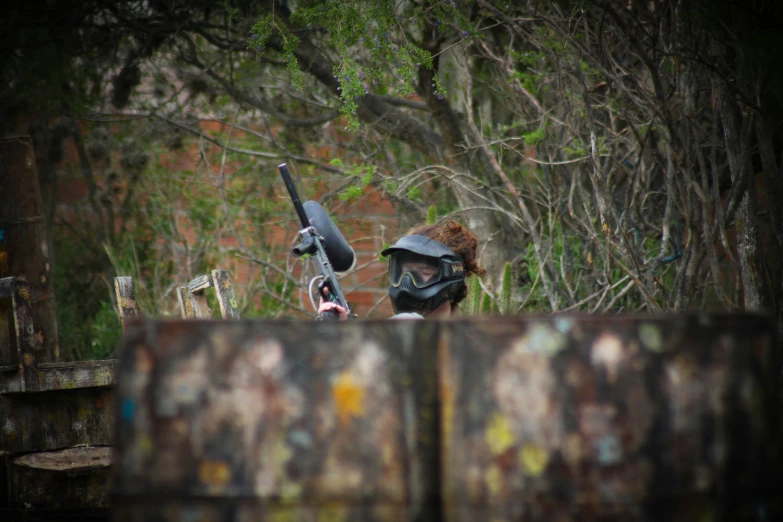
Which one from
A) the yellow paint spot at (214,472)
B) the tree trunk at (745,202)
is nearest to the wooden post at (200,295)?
the tree trunk at (745,202)

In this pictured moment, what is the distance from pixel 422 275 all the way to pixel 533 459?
9.04ft

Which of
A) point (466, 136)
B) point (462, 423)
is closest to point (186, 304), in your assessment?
point (466, 136)

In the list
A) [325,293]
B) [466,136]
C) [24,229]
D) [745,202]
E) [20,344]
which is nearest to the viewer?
[325,293]

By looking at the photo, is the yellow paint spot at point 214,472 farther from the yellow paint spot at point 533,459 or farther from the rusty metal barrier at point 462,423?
the yellow paint spot at point 533,459

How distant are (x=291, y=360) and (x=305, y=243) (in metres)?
2.08

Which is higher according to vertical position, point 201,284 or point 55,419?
point 201,284

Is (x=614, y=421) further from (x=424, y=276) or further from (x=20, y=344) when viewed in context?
(x=20, y=344)

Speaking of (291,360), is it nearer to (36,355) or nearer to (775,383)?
(775,383)

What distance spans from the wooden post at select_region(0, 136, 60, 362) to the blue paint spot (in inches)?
181

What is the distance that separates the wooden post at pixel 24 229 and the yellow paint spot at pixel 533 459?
16.5ft

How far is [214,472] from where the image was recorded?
1.64 meters

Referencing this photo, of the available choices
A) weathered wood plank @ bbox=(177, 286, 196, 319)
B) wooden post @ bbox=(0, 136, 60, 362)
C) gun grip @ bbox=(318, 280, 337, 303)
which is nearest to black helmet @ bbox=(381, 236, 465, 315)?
gun grip @ bbox=(318, 280, 337, 303)

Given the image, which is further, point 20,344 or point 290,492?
point 20,344

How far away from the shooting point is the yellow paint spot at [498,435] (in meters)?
1.62
